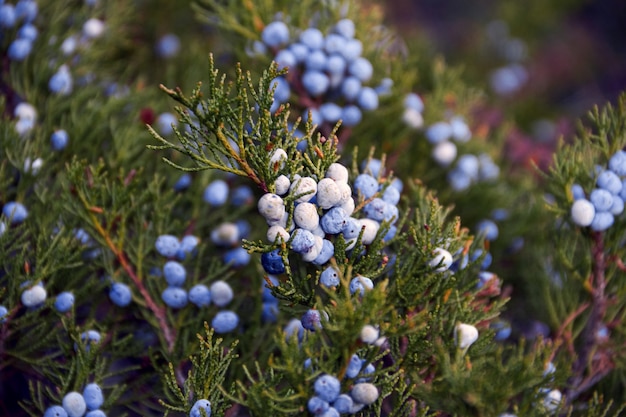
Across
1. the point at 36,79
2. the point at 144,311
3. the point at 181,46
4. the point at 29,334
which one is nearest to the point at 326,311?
the point at 144,311

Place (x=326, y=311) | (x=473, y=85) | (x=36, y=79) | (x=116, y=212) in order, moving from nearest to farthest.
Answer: (x=326, y=311) → (x=116, y=212) → (x=36, y=79) → (x=473, y=85)

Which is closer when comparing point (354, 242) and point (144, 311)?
point (354, 242)

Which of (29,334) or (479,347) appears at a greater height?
(479,347)

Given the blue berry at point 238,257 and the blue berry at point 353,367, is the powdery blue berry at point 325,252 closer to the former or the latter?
the blue berry at point 353,367

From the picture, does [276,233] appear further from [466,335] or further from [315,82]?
[315,82]

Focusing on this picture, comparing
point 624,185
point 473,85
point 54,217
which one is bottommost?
point 473,85

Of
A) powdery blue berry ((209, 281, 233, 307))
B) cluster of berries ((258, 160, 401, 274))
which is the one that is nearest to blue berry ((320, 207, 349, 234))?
cluster of berries ((258, 160, 401, 274))

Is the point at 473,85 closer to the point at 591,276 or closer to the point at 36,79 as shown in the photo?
the point at 591,276

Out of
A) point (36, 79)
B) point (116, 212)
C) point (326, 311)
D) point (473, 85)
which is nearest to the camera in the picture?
point (326, 311)
